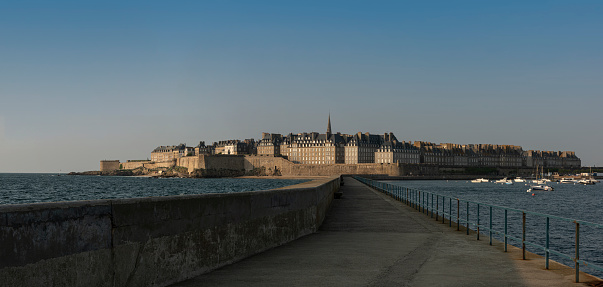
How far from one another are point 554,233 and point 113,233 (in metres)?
30.1

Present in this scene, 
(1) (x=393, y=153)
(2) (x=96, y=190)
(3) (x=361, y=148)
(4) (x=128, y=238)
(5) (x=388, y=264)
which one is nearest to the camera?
(4) (x=128, y=238)

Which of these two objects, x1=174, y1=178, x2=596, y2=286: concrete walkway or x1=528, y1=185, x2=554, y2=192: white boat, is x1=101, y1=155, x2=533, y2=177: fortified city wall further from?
x1=174, y1=178, x2=596, y2=286: concrete walkway

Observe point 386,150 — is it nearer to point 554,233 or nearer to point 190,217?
point 554,233

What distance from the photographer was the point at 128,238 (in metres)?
6.86

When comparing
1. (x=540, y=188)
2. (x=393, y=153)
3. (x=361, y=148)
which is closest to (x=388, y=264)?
(x=540, y=188)

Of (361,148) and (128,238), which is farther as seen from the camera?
(361,148)

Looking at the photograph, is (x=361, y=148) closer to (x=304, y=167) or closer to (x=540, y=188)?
(x=304, y=167)

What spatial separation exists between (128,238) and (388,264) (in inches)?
190

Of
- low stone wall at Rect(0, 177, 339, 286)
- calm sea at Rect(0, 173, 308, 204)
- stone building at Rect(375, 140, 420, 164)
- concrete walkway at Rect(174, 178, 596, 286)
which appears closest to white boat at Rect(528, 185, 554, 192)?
calm sea at Rect(0, 173, 308, 204)

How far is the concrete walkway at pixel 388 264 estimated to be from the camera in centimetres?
827

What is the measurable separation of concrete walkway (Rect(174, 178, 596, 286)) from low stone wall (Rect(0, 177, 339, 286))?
341mm

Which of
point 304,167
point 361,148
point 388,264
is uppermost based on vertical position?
point 361,148

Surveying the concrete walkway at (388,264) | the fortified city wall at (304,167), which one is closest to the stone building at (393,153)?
the fortified city wall at (304,167)

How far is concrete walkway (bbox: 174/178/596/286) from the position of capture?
8.27 metres
